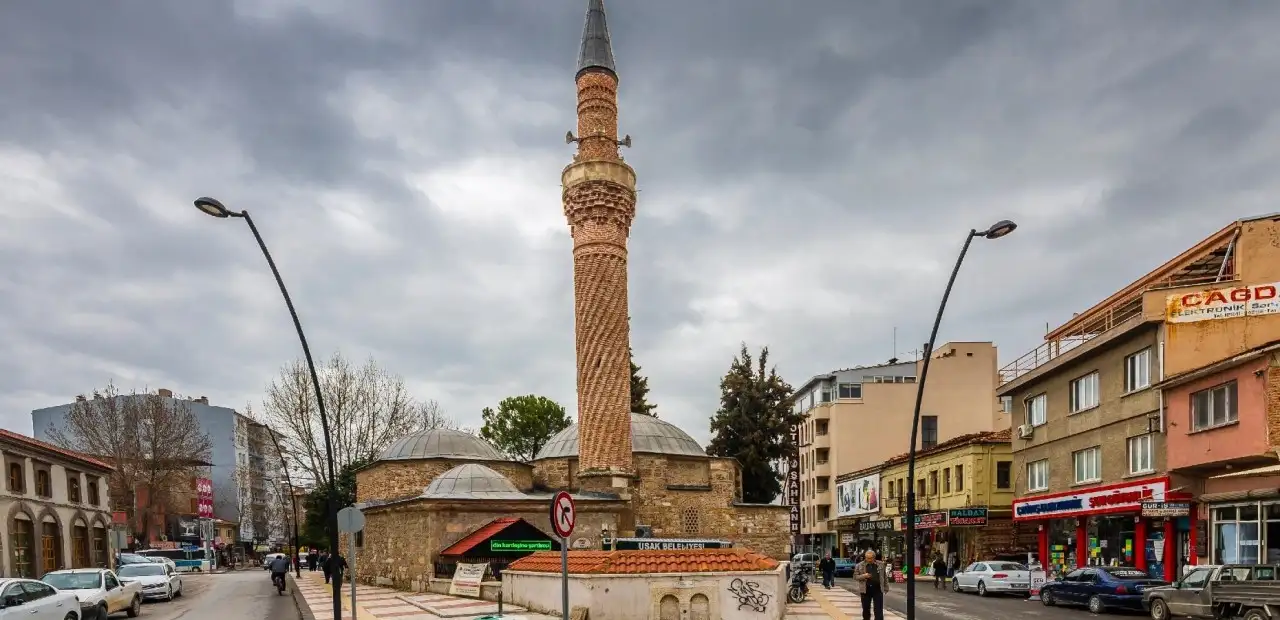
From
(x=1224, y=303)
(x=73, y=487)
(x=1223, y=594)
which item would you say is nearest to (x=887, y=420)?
(x=1224, y=303)

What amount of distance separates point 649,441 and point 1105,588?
1698cm

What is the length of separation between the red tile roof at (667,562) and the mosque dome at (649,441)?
15.7m

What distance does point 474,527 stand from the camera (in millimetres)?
25000

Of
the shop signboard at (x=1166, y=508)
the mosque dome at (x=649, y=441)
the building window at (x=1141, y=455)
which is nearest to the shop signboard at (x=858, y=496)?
the mosque dome at (x=649, y=441)

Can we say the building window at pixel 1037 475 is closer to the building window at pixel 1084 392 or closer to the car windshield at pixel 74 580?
the building window at pixel 1084 392

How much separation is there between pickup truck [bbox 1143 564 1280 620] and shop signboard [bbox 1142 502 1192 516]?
4034 mm

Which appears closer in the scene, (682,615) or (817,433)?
(682,615)

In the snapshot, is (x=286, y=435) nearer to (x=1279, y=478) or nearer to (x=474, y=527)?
(x=474, y=527)

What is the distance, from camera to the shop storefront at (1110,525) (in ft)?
73.2

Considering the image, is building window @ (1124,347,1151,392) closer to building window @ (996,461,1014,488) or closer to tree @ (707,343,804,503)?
building window @ (996,461,1014,488)

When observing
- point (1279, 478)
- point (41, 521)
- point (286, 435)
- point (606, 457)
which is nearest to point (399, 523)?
point (606, 457)

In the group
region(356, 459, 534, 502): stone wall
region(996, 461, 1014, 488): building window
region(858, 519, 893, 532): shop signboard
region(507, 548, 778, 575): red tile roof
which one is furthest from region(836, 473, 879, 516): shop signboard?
region(507, 548, 778, 575): red tile roof

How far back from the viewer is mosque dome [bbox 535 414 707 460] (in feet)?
109

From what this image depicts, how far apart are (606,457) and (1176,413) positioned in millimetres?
15816
